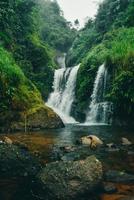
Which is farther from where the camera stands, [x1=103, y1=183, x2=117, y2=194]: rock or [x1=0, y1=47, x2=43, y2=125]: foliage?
[x1=0, y1=47, x2=43, y2=125]: foliage

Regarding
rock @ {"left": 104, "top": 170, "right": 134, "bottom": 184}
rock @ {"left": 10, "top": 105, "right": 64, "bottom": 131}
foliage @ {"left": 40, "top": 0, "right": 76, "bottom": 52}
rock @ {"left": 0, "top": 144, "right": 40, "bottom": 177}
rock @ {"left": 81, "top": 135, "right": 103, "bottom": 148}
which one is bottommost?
rock @ {"left": 104, "top": 170, "right": 134, "bottom": 184}

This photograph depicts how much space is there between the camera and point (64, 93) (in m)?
26.1

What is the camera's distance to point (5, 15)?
24.7 metres

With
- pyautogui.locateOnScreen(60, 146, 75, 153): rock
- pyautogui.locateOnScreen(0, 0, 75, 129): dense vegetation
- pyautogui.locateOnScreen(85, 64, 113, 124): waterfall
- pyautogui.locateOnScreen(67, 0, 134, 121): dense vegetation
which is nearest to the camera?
pyautogui.locateOnScreen(60, 146, 75, 153): rock

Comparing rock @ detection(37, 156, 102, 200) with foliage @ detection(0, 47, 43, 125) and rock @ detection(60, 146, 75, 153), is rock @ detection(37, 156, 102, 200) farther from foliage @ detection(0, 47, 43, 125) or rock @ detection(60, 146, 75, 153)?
foliage @ detection(0, 47, 43, 125)

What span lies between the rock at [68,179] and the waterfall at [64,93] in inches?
591

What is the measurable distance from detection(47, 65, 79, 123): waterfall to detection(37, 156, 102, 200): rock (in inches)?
591

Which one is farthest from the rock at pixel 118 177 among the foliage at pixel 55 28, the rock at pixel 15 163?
→ the foliage at pixel 55 28

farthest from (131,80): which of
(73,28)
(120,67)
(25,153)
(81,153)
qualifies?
(73,28)

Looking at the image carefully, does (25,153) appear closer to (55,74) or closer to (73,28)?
(55,74)

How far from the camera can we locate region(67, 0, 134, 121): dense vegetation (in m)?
18.2

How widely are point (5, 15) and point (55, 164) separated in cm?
1886

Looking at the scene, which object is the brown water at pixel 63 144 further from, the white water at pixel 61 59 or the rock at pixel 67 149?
the white water at pixel 61 59

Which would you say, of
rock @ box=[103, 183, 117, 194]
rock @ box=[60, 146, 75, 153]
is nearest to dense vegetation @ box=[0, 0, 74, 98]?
rock @ box=[60, 146, 75, 153]
